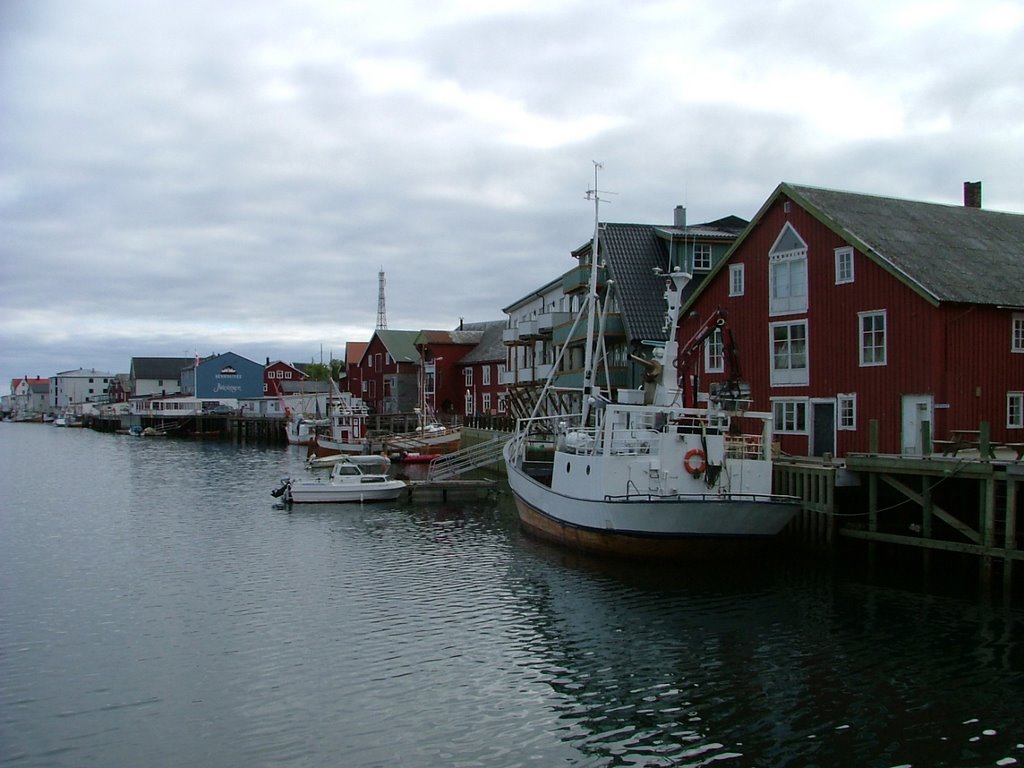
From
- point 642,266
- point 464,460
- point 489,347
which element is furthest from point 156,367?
point 642,266

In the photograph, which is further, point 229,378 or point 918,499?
point 229,378

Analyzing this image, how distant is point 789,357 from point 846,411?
3413 millimetres

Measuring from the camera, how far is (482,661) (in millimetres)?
17484

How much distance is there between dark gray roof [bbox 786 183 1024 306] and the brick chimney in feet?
10.0

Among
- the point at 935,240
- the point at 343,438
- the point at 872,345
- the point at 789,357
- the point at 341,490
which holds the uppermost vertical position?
the point at 935,240

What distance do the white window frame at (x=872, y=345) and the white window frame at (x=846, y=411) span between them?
117 centimetres

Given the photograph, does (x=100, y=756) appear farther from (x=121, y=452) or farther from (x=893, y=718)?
(x=121, y=452)

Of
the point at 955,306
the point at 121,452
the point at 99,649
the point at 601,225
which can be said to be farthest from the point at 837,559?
the point at 121,452

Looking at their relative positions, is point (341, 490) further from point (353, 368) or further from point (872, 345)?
point (353, 368)

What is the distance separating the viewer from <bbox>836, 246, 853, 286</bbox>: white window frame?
100 ft

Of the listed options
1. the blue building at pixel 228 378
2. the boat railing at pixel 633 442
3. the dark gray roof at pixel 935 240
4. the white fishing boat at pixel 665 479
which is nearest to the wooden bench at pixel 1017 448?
the dark gray roof at pixel 935 240

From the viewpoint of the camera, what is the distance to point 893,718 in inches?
566

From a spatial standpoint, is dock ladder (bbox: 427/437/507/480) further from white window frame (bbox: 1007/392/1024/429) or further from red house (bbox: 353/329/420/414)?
red house (bbox: 353/329/420/414)

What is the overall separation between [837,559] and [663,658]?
34.7 feet
